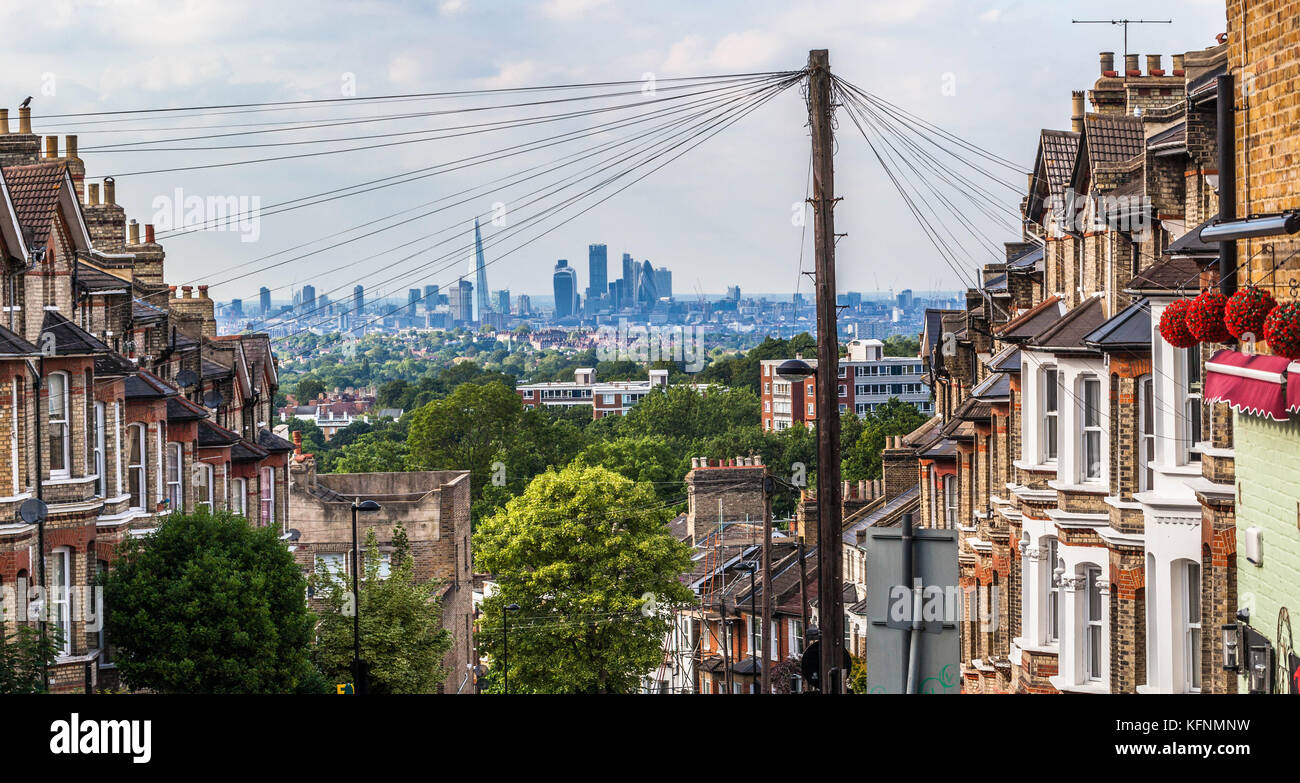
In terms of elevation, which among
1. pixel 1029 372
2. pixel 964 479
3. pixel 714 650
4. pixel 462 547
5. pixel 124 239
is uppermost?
pixel 124 239

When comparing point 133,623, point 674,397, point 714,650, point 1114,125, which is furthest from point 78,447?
point 674,397

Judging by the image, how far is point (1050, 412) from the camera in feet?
95.1

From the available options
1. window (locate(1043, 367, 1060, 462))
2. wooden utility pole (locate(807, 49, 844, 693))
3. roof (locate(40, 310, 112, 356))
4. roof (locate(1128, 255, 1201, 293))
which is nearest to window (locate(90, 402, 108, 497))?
roof (locate(40, 310, 112, 356))

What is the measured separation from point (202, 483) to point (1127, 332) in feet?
80.2

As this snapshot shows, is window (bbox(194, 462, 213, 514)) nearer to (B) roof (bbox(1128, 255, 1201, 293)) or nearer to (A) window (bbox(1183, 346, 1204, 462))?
(B) roof (bbox(1128, 255, 1201, 293))

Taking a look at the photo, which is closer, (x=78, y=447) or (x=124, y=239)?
(x=78, y=447)

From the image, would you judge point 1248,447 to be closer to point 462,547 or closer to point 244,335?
point 244,335

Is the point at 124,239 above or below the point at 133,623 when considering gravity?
above

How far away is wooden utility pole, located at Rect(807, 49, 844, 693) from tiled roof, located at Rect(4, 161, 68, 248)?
55.3ft

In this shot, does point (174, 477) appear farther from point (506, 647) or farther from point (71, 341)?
point (506, 647)

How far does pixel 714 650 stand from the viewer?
2579 inches

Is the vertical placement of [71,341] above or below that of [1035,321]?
below

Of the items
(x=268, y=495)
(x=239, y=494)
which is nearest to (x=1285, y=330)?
(x=239, y=494)
